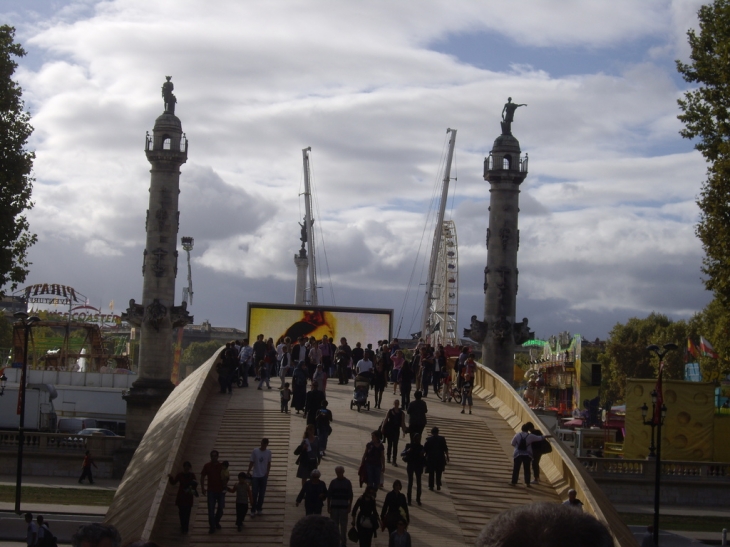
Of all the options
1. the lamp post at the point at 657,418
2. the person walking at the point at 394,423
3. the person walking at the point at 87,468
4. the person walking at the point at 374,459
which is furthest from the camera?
the person walking at the point at 87,468

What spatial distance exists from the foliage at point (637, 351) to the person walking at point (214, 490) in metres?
77.3

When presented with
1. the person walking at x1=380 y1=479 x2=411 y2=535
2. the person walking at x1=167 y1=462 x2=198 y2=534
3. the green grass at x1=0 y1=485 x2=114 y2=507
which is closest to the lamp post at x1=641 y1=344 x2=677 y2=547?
the person walking at x1=380 y1=479 x2=411 y2=535

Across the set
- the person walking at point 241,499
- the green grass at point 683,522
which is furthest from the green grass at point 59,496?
A: the person walking at point 241,499

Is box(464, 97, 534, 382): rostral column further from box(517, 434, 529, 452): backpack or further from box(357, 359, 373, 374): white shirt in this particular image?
box(517, 434, 529, 452): backpack

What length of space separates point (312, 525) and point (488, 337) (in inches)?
1934

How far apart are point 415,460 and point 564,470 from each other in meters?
3.94

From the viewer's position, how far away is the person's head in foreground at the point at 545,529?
128 inches

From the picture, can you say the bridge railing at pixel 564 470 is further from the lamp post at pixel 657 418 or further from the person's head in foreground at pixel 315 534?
the person's head in foreground at pixel 315 534

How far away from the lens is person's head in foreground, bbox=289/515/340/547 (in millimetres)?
5348

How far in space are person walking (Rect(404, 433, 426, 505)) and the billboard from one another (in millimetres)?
29111

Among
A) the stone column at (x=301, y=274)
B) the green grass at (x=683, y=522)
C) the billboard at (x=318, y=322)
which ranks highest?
the stone column at (x=301, y=274)

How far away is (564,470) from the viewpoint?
22750mm

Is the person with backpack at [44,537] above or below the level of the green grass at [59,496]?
above

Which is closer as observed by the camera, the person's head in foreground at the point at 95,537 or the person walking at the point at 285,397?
the person's head in foreground at the point at 95,537
